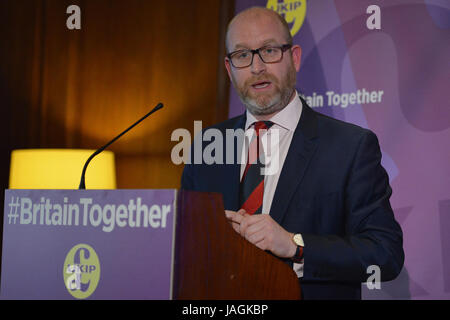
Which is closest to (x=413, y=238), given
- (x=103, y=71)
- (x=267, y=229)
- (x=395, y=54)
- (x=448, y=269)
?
(x=448, y=269)

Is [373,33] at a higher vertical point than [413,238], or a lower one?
higher

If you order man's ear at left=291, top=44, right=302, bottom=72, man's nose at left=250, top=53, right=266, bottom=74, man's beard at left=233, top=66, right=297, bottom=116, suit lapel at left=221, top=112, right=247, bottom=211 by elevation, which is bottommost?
suit lapel at left=221, top=112, right=247, bottom=211

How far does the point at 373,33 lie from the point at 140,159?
214cm

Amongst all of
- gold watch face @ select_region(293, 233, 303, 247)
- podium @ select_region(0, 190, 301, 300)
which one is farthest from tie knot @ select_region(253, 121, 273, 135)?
podium @ select_region(0, 190, 301, 300)

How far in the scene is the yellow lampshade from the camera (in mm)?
3795

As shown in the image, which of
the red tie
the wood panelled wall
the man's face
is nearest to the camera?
the red tie

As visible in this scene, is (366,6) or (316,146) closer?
(316,146)

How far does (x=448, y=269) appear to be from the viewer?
260 centimetres

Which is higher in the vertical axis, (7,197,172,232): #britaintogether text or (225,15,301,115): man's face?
(225,15,301,115): man's face

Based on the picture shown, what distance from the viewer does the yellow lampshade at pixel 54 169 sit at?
379 centimetres

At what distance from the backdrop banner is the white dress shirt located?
799 mm

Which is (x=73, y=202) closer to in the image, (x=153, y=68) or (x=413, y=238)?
(x=413, y=238)

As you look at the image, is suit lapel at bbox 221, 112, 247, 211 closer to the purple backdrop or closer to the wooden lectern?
the wooden lectern

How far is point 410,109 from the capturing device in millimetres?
2779
